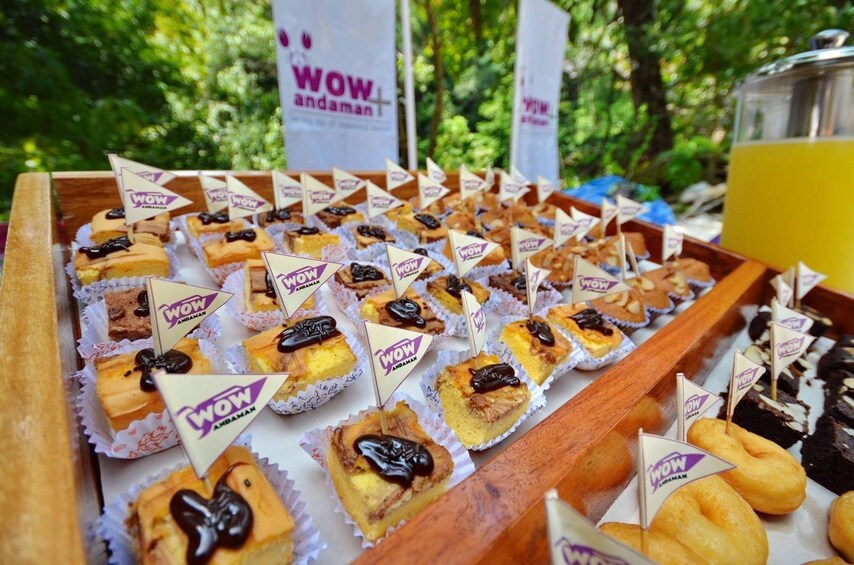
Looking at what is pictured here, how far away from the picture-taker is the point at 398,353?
4.92ft

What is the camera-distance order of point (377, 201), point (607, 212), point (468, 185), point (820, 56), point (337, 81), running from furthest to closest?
point (337, 81) → point (468, 185) → point (607, 212) → point (377, 201) → point (820, 56)

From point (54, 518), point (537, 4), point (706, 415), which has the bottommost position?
point (706, 415)

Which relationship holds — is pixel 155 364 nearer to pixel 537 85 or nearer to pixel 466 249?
pixel 466 249

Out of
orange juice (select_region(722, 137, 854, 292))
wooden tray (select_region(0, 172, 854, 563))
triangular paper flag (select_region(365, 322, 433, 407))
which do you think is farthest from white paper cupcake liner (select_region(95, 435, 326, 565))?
orange juice (select_region(722, 137, 854, 292))

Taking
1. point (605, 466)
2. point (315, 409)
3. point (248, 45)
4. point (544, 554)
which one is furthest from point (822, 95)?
point (248, 45)

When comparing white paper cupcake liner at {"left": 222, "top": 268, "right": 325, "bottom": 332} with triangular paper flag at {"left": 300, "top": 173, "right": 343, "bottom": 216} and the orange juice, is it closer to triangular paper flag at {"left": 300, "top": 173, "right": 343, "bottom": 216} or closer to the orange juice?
triangular paper flag at {"left": 300, "top": 173, "right": 343, "bottom": 216}

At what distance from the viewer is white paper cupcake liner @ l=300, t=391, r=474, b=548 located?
144cm

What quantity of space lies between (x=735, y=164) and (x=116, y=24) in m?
8.84

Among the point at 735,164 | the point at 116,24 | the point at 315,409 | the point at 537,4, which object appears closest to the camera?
the point at 315,409

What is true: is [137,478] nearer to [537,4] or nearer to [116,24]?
[537,4]

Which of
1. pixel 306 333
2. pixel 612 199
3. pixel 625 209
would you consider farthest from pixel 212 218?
pixel 612 199

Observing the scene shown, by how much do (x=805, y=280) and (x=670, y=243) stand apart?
84 centimetres

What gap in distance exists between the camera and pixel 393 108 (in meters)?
5.72

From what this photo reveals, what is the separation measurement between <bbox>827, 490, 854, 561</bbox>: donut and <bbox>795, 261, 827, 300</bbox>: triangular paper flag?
4.84ft
